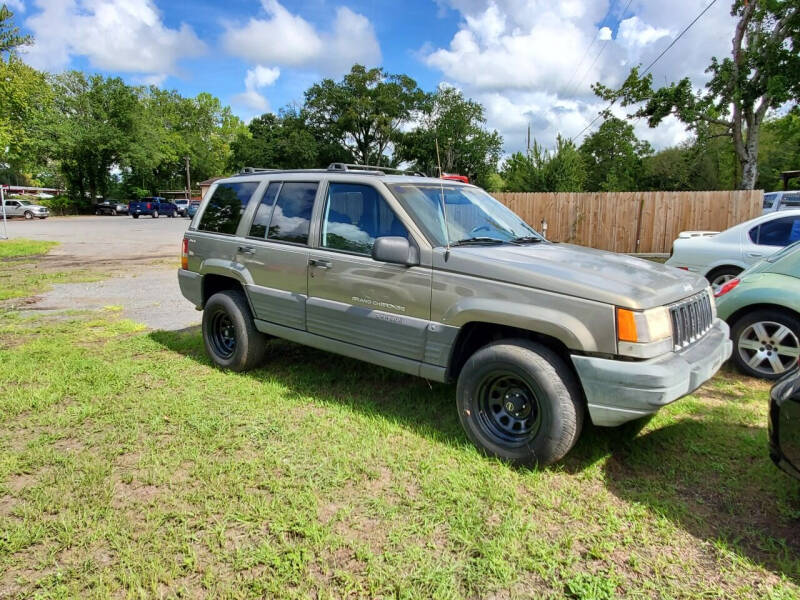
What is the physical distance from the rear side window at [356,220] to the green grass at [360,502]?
1.37 m

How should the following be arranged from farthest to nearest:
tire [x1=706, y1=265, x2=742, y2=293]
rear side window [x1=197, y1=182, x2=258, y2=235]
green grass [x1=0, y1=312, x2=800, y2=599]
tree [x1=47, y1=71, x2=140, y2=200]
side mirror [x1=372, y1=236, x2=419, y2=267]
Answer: tree [x1=47, y1=71, x2=140, y2=200] → tire [x1=706, y1=265, x2=742, y2=293] → rear side window [x1=197, y1=182, x2=258, y2=235] → side mirror [x1=372, y1=236, x2=419, y2=267] → green grass [x1=0, y1=312, x2=800, y2=599]

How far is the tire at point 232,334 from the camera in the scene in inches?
194

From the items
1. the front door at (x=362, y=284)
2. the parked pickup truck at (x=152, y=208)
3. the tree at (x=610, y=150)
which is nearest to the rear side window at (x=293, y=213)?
the front door at (x=362, y=284)

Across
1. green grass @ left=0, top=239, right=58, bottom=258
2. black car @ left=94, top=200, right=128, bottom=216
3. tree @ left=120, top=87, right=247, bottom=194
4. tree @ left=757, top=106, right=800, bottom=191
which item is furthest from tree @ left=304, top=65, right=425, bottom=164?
green grass @ left=0, top=239, right=58, bottom=258

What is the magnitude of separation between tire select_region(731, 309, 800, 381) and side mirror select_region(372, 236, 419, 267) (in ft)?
11.7

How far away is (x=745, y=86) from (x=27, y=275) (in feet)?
91.6

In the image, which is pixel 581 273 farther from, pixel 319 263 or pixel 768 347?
pixel 768 347

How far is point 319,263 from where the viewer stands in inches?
168

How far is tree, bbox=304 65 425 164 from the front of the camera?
59969 mm

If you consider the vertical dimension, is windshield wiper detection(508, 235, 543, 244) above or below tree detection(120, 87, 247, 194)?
below

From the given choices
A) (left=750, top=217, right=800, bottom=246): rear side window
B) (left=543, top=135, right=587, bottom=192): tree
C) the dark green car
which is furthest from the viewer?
(left=543, top=135, right=587, bottom=192): tree

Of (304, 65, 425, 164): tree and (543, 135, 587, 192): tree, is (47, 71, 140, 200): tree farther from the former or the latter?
(543, 135, 587, 192): tree

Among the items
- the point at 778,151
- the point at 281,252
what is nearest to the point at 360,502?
the point at 281,252

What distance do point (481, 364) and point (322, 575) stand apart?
5.15 feet
